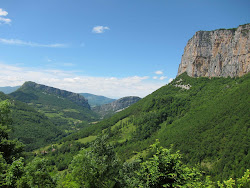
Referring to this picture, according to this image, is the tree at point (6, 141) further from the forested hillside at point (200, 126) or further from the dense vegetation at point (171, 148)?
the forested hillside at point (200, 126)

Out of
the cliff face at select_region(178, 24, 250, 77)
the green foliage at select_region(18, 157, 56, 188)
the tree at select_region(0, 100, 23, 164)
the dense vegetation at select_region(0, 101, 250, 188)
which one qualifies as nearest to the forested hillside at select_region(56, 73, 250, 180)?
the cliff face at select_region(178, 24, 250, 77)

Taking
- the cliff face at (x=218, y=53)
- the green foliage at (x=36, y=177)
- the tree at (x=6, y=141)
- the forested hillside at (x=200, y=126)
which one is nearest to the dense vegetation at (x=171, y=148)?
the forested hillside at (x=200, y=126)

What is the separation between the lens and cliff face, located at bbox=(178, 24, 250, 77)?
12588 cm

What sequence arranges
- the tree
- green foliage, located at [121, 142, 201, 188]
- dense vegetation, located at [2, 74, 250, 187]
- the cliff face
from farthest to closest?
the cliff face < the tree < dense vegetation, located at [2, 74, 250, 187] < green foliage, located at [121, 142, 201, 188]

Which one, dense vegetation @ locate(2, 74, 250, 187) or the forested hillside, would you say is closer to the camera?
dense vegetation @ locate(2, 74, 250, 187)

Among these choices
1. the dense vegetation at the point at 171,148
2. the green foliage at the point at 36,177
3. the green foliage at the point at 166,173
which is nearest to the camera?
the green foliage at the point at 166,173

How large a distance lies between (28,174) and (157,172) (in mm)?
12354

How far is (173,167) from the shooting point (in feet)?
37.3

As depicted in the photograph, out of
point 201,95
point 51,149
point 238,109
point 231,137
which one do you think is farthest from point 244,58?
point 51,149

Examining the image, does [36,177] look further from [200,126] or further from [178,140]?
[200,126]

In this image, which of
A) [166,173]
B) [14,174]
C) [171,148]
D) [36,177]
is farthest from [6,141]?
[171,148]

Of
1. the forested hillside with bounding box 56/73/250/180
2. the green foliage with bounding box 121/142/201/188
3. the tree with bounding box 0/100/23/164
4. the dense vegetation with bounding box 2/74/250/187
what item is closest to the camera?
the green foliage with bounding box 121/142/201/188

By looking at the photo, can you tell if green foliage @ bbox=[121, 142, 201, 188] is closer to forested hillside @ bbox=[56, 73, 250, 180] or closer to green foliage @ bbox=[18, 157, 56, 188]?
green foliage @ bbox=[18, 157, 56, 188]

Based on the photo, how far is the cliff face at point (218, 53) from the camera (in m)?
126
